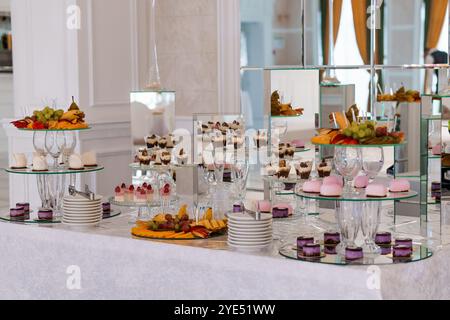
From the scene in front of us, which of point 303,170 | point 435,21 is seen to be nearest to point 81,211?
point 303,170

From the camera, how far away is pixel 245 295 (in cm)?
334

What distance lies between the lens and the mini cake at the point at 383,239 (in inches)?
133

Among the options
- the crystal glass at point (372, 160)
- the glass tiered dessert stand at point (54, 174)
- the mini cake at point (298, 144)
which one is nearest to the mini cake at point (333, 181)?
the crystal glass at point (372, 160)

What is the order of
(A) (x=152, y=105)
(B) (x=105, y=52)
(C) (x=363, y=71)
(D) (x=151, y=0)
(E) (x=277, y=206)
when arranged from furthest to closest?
1. (C) (x=363, y=71)
2. (D) (x=151, y=0)
3. (B) (x=105, y=52)
4. (A) (x=152, y=105)
5. (E) (x=277, y=206)

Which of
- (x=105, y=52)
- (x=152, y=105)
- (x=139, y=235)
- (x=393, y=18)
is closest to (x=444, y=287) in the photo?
(x=139, y=235)

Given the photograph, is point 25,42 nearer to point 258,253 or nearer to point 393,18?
point 258,253

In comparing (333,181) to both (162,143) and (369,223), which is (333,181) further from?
(162,143)

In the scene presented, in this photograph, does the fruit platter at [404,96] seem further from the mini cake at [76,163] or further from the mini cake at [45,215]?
the mini cake at [45,215]

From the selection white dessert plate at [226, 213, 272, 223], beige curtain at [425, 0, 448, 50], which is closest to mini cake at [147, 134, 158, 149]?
white dessert plate at [226, 213, 272, 223]

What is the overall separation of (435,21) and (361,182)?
27.3ft

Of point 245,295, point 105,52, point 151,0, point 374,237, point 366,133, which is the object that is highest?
point 151,0

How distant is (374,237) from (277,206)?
75cm

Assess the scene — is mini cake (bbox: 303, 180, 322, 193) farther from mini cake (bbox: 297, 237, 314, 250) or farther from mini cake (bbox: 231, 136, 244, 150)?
mini cake (bbox: 231, 136, 244, 150)

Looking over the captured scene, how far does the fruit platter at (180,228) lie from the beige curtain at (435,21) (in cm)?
803
